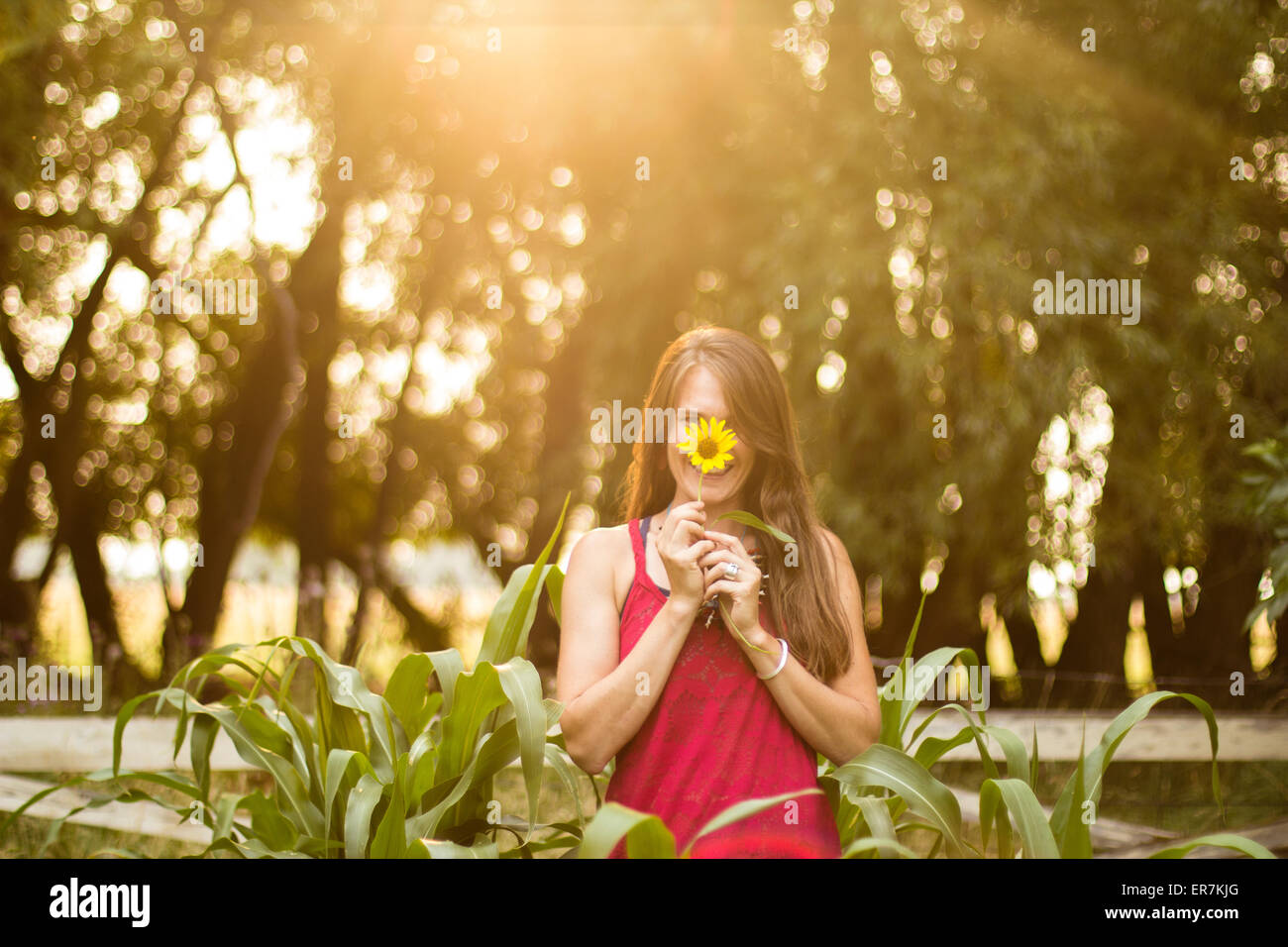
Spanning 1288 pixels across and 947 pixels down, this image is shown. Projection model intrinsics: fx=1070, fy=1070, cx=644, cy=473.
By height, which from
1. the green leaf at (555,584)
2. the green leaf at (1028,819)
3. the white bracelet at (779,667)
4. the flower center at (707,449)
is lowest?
the green leaf at (1028,819)

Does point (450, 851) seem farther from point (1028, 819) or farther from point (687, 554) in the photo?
point (1028, 819)

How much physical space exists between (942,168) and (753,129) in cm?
129

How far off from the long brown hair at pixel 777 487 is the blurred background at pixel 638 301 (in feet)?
8.88

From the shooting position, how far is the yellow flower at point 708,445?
5.82ft

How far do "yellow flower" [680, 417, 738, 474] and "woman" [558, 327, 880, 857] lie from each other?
0.17 feet

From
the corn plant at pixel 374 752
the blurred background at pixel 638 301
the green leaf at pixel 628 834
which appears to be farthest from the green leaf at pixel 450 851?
the blurred background at pixel 638 301

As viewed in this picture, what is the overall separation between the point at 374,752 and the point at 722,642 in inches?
33.7

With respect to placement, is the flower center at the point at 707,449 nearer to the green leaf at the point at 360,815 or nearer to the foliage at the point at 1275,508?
the green leaf at the point at 360,815

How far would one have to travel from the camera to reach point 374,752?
221 cm

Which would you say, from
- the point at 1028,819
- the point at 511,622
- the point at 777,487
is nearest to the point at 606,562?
the point at 777,487

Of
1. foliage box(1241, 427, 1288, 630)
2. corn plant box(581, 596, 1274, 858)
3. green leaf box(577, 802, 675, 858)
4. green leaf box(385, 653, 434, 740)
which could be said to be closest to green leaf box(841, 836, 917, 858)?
corn plant box(581, 596, 1274, 858)

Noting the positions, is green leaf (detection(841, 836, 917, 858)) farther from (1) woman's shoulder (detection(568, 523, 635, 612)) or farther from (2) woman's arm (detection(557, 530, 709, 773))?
(1) woman's shoulder (detection(568, 523, 635, 612))
